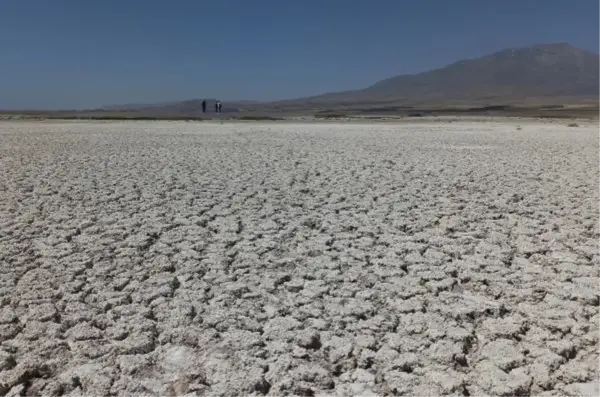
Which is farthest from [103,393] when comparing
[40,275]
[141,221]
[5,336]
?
[141,221]

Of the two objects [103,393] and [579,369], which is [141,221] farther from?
[579,369]

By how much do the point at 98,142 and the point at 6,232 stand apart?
32.4ft

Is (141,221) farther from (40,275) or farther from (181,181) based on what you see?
(181,181)

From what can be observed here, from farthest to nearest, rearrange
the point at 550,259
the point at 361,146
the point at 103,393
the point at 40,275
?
the point at 361,146 < the point at 550,259 < the point at 40,275 < the point at 103,393

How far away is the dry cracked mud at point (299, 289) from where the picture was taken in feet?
7.70

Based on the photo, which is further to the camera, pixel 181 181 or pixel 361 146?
pixel 361 146

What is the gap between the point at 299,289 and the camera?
3340 mm

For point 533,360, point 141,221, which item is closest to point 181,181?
point 141,221

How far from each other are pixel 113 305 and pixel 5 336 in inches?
22.7

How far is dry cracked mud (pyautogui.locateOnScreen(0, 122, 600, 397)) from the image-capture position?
2.35 meters

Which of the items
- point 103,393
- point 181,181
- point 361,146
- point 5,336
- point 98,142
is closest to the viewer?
point 103,393

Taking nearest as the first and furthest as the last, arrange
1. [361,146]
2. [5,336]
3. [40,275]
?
[5,336], [40,275], [361,146]

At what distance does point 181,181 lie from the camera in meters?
7.31

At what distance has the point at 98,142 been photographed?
1388 cm
